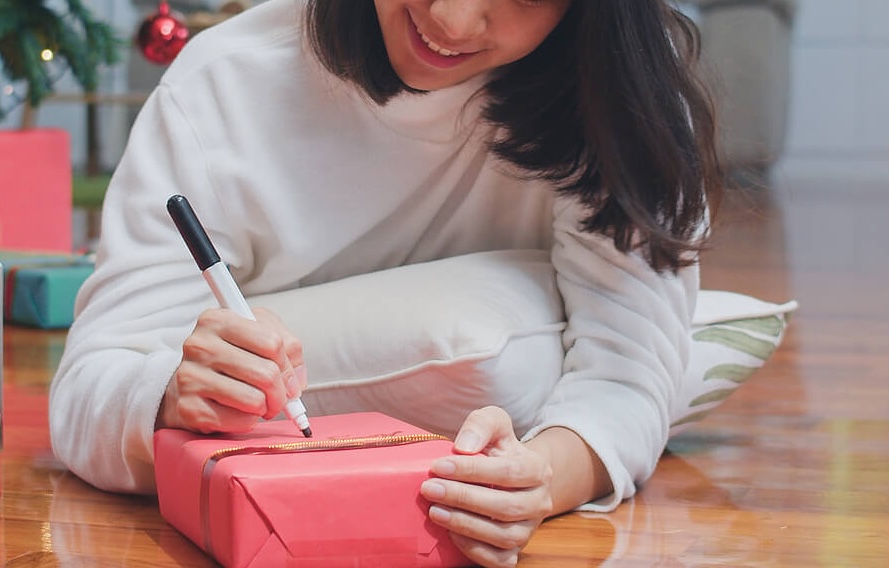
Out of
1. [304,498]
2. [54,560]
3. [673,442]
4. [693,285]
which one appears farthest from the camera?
[673,442]

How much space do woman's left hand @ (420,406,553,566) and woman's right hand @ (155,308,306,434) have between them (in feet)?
0.39

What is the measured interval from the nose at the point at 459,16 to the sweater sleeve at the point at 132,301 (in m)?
0.24

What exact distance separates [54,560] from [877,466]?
694 mm

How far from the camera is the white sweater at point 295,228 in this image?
3.28 feet

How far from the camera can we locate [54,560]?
0.88 meters

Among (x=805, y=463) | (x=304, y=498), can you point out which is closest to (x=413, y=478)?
(x=304, y=498)

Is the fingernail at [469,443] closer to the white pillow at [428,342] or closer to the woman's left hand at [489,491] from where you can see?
the woman's left hand at [489,491]

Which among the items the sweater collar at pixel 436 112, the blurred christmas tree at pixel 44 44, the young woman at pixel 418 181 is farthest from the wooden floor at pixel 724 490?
the blurred christmas tree at pixel 44 44

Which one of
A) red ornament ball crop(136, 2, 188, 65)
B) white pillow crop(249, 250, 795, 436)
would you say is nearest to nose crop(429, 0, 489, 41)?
white pillow crop(249, 250, 795, 436)

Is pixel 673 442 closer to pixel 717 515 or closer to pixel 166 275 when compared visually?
pixel 717 515

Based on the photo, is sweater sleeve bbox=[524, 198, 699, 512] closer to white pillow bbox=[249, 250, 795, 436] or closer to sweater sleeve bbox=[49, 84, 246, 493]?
white pillow bbox=[249, 250, 795, 436]

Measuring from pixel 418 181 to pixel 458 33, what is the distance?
22 cm

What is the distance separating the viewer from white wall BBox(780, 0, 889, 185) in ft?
16.4

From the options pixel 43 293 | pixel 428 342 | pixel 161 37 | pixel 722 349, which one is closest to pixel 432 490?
pixel 428 342
